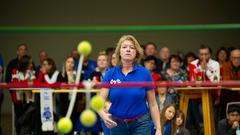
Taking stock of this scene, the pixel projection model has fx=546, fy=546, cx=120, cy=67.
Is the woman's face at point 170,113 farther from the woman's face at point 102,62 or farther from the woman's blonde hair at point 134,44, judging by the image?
the woman's blonde hair at point 134,44

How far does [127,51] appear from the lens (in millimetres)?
4305

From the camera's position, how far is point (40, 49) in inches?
418

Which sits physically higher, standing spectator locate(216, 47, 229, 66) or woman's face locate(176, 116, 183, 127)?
standing spectator locate(216, 47, 229, 66)

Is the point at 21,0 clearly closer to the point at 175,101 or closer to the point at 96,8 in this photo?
the point at 96,8

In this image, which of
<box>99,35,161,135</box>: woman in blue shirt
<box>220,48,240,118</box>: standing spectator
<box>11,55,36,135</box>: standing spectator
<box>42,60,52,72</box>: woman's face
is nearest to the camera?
<box>99,35,161,135</box>: woman in blue shirt

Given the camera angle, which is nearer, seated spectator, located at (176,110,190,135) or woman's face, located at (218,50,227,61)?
seated spectator, located at (176,110,190,135)

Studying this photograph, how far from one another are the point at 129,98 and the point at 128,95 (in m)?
0.02

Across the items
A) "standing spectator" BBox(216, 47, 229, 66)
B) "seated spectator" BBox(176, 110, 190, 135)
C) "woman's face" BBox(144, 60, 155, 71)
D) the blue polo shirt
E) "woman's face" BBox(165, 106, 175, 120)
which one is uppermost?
"standing spectator" BBox(216, 47, 229, 66)

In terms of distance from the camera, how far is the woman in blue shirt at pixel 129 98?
4.23m

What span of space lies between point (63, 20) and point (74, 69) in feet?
9.77

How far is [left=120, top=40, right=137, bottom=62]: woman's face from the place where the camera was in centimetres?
430

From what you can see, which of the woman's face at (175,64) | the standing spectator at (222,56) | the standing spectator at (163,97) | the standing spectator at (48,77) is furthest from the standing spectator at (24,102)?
the standing spectator at (222,56)

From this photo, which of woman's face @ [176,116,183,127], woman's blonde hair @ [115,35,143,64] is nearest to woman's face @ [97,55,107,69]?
woman's face @ [176,116,183,127]

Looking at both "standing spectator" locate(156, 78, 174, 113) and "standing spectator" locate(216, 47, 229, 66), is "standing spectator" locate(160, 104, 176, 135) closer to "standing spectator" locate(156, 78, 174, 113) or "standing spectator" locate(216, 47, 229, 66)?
"standing spectator" locate(156, 78, 174, 113)
